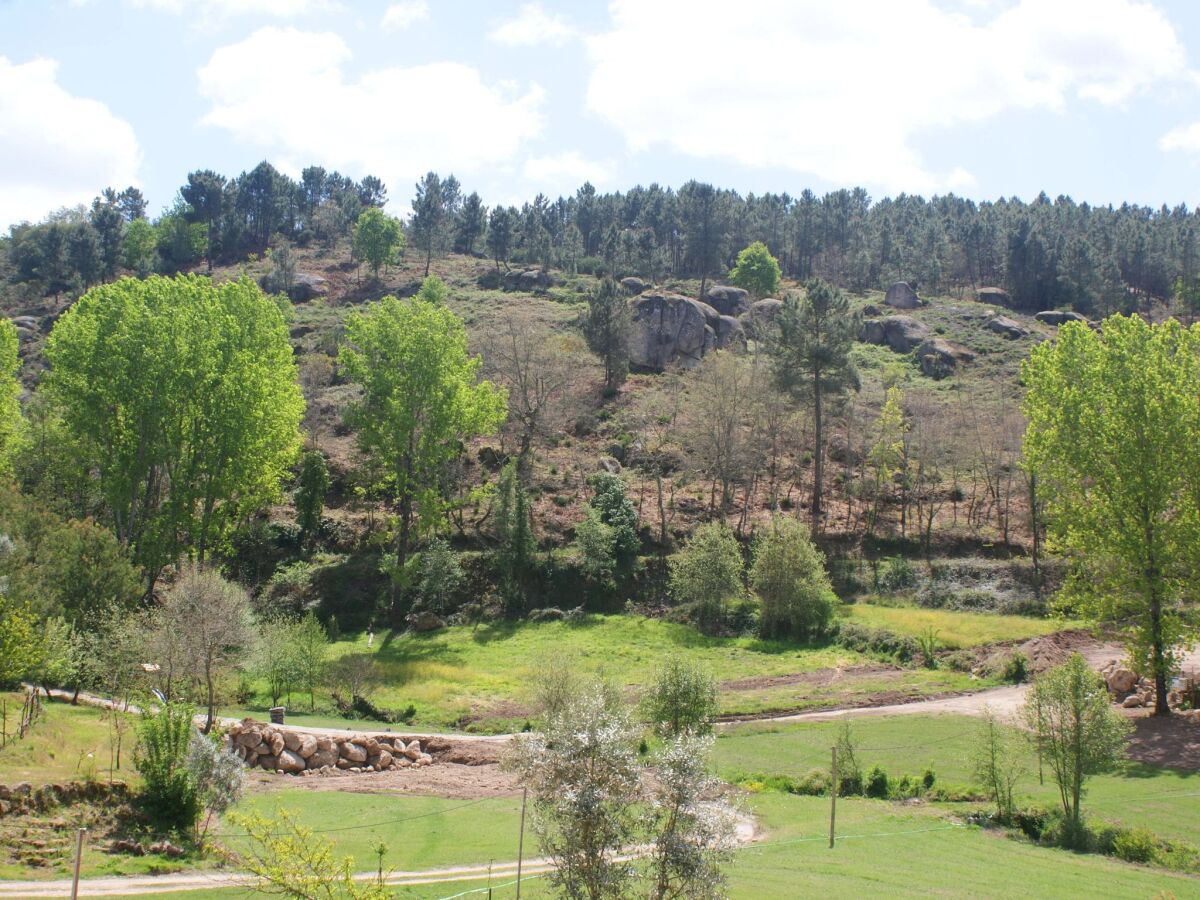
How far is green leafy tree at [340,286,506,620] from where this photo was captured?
56500 mm

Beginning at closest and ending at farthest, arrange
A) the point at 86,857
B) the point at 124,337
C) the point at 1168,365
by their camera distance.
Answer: the point at 86,857, the point at 1168,365, the point at 124,337

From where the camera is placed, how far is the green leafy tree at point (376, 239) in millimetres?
126312

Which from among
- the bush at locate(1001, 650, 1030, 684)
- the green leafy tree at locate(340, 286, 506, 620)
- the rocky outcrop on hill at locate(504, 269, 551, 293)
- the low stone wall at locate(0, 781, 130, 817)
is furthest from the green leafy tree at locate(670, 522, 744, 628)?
the rocky outcrop on hill at locate(504, 269, 551, 293)

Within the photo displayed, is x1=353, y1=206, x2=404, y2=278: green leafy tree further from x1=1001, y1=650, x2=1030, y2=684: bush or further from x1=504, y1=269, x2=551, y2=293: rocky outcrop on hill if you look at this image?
x1=1001, y1=650, x2=1030, y2=684: bush

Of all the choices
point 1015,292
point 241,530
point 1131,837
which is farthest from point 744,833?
point 1015,292

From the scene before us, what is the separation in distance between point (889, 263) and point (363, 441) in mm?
118529

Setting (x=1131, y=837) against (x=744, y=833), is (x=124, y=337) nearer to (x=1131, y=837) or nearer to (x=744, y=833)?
(x=744, y=833)

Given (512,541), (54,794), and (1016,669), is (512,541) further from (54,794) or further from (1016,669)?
(54,794)

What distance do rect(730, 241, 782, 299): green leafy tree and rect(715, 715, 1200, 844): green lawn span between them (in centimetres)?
8982

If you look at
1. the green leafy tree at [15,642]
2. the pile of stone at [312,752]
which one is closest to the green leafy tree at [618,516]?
the pile of stone at [312,752]

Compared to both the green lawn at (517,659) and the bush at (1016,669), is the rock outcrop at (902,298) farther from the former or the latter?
the bush at (1016,669)

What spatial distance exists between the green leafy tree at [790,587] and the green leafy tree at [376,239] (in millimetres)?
89623

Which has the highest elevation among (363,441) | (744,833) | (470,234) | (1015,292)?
(470,234)

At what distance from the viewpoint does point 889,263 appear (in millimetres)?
152500
